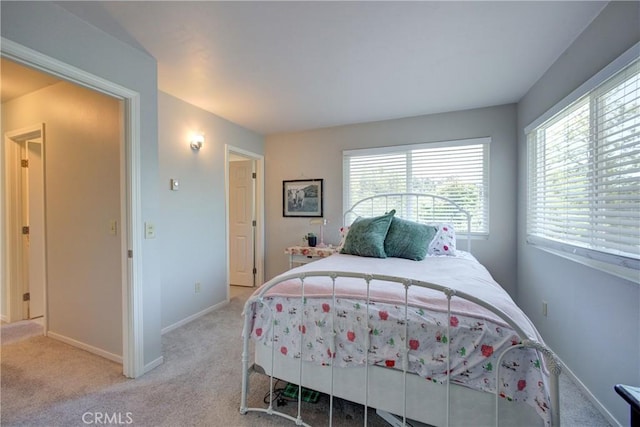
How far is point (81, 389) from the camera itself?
6.02 feet

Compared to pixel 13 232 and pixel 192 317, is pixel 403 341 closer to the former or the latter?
pixel 192 317

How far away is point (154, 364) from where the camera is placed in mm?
2111

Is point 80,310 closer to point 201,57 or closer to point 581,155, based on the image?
point 201,57

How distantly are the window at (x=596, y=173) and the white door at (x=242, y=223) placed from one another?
3.73 metres

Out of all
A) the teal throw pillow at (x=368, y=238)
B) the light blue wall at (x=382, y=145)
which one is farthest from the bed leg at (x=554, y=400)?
the light blue wall at (x=382, y=145)

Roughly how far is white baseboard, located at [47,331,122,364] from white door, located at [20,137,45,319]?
0.89 meters

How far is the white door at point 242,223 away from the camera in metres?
4.33

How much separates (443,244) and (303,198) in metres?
2.10

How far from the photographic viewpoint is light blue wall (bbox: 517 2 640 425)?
1426mm

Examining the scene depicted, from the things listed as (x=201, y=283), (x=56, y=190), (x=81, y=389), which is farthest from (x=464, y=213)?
(x=56, y=190)

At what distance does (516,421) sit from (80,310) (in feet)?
10.7

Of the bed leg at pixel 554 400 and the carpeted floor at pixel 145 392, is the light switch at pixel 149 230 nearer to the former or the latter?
the carpeted floor at pixel 145 392

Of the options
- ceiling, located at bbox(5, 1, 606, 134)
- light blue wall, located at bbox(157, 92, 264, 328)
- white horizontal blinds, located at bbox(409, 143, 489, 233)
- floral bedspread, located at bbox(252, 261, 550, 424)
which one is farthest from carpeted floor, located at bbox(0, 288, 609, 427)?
ceiling, located at bbox(5, 1, 606, 134)

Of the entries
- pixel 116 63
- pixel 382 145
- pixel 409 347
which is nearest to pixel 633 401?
pixel 409 347
